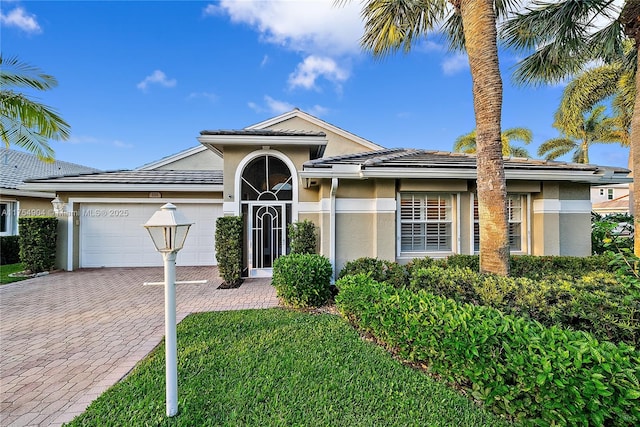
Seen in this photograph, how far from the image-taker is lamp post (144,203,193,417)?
111 inches

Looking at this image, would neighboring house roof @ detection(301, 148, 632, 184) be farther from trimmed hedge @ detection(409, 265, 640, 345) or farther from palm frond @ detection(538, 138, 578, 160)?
palm frond @ detection(538, 138, 578, 160)

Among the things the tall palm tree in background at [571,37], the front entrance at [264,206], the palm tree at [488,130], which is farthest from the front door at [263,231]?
the tall palm tree in background at [571,37]

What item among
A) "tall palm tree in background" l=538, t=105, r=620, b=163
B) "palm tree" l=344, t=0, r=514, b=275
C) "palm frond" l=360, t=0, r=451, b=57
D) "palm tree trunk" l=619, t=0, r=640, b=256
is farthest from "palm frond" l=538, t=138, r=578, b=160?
"palm tree" l=344, t=0, r=514, b=275

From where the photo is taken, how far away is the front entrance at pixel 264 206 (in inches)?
380

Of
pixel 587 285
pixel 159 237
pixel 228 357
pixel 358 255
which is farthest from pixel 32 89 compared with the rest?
pixel 587 285

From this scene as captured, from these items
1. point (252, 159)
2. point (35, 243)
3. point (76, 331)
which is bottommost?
point (76, 331)

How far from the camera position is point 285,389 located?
132 inches

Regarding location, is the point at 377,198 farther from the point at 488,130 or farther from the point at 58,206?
the point at 58,206

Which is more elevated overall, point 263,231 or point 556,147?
point 556,147

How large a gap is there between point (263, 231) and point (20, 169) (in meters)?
19.6

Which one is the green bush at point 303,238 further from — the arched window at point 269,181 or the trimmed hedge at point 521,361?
the trimmed hedge at point 521,361

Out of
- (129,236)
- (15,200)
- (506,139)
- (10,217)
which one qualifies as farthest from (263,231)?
(506,139)

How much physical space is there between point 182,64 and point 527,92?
569 inches

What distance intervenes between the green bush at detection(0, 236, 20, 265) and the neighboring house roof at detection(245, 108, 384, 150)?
511 inches
